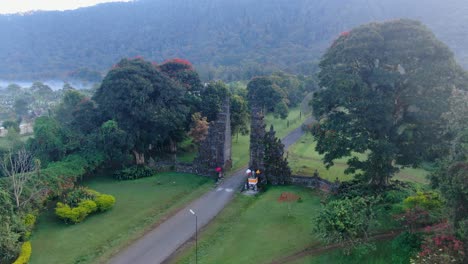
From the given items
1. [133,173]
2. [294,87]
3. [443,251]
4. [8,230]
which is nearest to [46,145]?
[133,173]

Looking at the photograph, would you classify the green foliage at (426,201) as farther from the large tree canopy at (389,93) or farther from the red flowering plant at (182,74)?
the red flowering plant at (182,74)

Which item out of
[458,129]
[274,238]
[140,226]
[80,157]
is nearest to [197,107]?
[80,157]

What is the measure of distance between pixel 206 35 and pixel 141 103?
136296mm

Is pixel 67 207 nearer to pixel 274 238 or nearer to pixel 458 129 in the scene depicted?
pixel 274 238

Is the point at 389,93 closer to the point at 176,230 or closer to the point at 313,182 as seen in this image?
the point at 313,182

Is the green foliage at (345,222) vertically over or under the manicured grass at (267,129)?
over

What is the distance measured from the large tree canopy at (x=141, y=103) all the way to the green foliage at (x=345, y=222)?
1949cm

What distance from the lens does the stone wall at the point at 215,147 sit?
31.3 metres

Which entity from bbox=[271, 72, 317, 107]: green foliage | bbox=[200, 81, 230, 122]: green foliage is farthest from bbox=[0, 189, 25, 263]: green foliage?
bbox=[271, 72, 317, 107]: green foliage

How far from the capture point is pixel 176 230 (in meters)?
22.4

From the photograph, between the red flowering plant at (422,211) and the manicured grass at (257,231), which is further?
the manicured grass at (257,231)

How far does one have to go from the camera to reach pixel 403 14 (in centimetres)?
11594

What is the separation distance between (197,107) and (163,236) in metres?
20.1

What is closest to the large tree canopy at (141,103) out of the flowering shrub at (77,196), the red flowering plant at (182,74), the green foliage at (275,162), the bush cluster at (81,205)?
the red flowering plant at (182,74)
